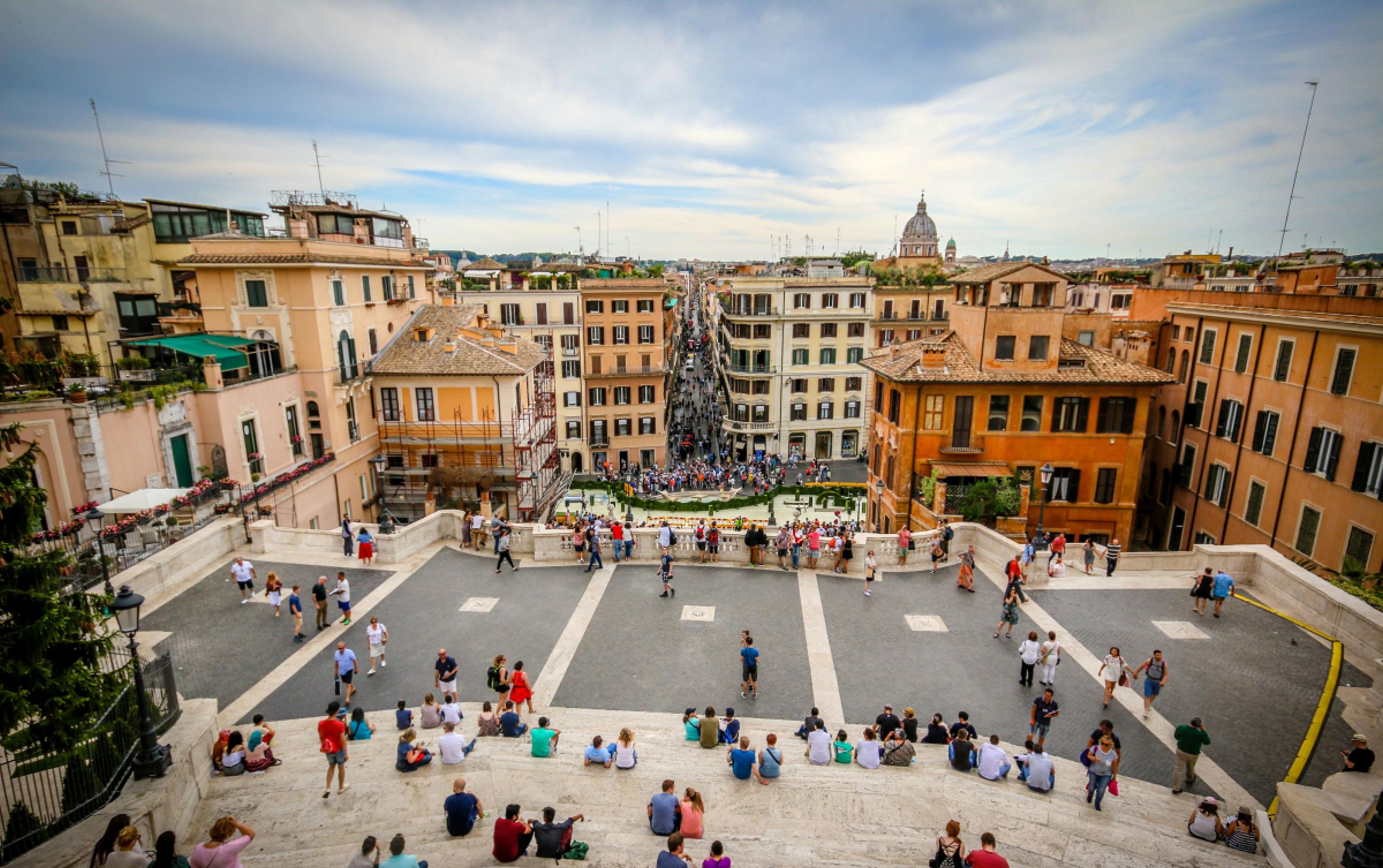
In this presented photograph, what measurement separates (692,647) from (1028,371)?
19.9 meters

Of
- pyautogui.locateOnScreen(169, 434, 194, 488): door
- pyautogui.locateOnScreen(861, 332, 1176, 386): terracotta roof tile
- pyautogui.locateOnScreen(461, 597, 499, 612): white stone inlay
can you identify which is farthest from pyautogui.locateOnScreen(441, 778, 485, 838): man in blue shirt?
pyautogui.locateOnScreen(861, 332, 1176, 386): terracotta roof tile

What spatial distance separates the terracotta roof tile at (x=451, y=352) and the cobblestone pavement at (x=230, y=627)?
14.9 meters

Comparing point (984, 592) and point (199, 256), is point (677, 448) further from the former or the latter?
→ point (984, 592)

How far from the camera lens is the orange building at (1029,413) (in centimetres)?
2756

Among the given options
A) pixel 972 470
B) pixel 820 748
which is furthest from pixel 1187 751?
pixel 972 470

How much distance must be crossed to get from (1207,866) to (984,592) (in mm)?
10421

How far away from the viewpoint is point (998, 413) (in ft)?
91.6

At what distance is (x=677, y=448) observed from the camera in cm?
6044

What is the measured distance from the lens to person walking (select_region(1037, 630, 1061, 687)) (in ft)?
47.3

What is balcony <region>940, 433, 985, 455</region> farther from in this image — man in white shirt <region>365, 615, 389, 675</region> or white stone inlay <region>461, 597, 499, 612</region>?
man in white shirt <region>365, 615, 389, 675</region>

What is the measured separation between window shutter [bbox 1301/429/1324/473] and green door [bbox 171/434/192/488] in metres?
41.9

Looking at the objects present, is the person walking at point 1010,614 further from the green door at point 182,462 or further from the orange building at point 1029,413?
the green door at point 182,462

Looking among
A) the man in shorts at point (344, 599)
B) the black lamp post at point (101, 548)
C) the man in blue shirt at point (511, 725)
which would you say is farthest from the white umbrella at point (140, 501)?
the man in blue shirt at point (511, 725)

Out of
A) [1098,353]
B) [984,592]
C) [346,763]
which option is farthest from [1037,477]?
[346,763]
